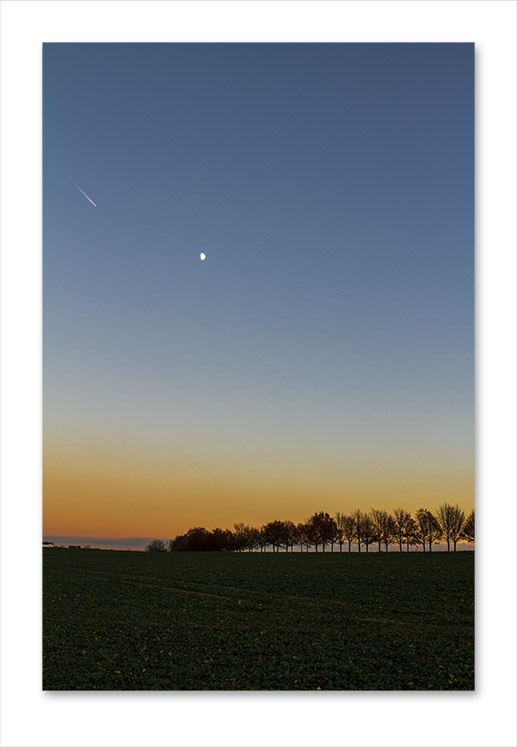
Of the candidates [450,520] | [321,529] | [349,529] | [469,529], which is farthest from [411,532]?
[469,529]

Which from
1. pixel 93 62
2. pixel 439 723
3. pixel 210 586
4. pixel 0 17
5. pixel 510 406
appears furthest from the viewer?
pixel 210 586

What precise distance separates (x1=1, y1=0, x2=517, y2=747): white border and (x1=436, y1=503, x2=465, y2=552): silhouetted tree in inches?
61.1

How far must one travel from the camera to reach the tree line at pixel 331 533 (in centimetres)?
746

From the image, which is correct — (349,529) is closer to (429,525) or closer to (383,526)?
(383,526)

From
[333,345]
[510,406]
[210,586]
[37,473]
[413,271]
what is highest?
[413,271]

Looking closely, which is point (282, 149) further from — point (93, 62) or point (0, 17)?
point (0, 17)

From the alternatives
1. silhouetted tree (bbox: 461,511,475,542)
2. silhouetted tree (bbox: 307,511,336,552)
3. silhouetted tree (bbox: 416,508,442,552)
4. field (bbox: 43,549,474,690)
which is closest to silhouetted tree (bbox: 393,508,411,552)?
silhouetted tree (bbox: 416,508,442,552)

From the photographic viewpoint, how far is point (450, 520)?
293 inches

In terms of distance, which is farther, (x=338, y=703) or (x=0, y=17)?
(x=0, y=17)

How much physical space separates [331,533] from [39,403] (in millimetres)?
5443

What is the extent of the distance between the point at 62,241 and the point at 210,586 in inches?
228

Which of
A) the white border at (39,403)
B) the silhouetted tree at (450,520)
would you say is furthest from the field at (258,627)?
the silhouetted tree at (450,520)

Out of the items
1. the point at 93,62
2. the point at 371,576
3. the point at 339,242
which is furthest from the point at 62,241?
the point at 371,576

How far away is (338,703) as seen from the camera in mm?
4652
